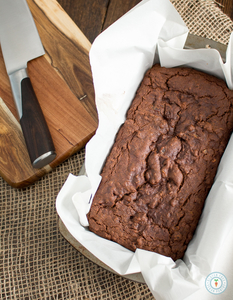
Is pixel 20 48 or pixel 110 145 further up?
pixel 20 48

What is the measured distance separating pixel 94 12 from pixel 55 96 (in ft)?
2.15

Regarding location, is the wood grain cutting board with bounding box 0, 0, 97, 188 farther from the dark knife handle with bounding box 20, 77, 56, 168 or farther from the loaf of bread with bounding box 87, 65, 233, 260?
the loaf of bread with bounding box 87, 65, 233, 260

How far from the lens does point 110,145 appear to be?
3.90 ft

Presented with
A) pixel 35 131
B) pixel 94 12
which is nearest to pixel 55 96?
pixel 35 131

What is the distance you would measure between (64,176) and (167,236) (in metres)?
0.63

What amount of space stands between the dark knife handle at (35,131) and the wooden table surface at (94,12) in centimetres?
61

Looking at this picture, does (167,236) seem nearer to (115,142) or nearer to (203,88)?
(115,142)

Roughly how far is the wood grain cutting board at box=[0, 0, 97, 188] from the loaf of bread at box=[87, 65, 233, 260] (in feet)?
1.03

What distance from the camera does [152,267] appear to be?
94 cm

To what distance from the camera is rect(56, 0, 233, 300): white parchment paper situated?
3.03 ft

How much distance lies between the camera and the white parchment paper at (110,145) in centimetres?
92

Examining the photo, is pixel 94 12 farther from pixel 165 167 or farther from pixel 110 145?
pixel 165 167
